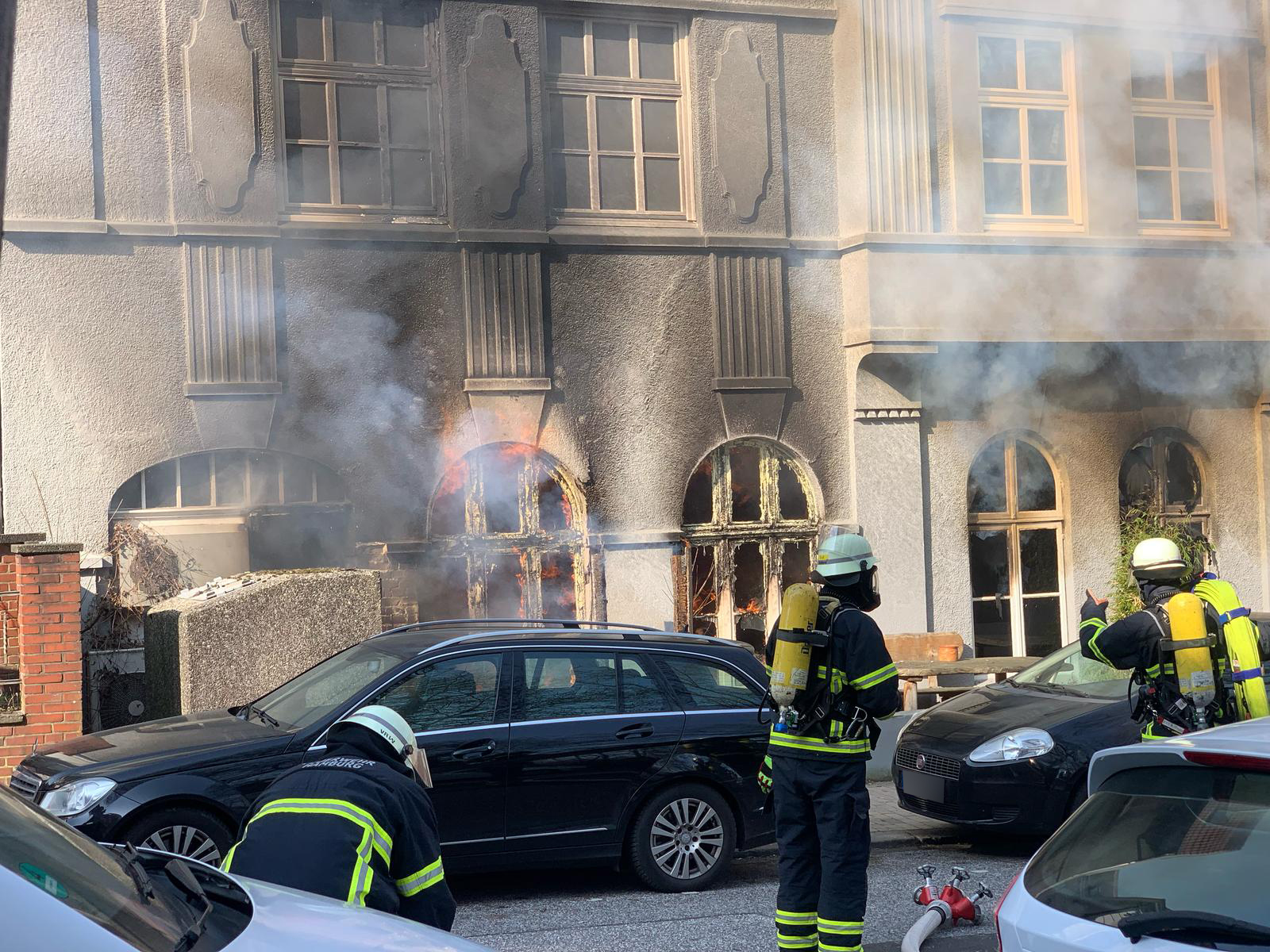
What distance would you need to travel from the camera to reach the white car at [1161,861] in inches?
113

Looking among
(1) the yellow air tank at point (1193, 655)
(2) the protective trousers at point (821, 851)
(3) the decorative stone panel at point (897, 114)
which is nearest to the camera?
(2) the protective trousers at point (821, 851)

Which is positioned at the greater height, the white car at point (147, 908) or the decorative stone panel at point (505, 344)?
the decorative stone panel at point (505, 344)

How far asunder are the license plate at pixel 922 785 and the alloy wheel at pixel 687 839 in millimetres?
1547

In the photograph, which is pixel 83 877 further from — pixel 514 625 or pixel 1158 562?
pixel 514 625

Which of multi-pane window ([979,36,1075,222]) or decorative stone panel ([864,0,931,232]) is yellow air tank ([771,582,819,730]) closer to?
decorative stone panel ([864,0,931,232])

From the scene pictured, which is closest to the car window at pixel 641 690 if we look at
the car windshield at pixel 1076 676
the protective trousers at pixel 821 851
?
the protective trousers at pixel 821 851

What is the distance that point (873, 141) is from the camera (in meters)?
12.6

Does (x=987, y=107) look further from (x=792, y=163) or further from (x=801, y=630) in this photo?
(x=801, y=630)

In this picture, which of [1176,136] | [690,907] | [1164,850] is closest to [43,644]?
[690,907]

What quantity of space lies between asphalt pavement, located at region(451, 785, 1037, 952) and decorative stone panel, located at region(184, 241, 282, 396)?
497 cm

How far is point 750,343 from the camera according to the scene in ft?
40.5

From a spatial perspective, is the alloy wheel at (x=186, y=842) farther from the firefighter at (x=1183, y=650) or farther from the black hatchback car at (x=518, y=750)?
the firefighter at (x=1183, y=650)

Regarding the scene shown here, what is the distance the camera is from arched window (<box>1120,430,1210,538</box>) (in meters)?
13.7

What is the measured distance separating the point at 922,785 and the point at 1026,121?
299 inches
